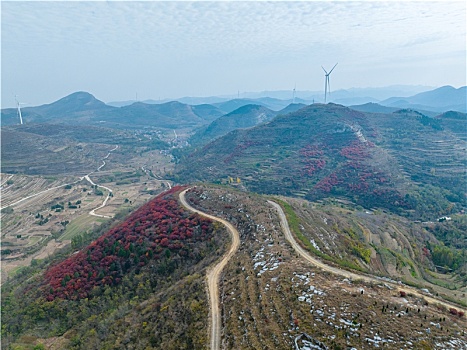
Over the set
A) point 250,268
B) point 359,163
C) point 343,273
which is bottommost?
point 359,163

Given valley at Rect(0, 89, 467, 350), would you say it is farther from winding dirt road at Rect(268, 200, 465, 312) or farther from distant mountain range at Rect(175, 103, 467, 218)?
distant mountain range at Rect(175, 103, 467, 218)

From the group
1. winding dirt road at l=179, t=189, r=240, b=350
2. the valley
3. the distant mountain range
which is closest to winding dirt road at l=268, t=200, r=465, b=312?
the valley

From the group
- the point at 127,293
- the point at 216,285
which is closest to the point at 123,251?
the point at 127,293

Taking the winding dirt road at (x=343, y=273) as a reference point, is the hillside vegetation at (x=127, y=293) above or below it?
below

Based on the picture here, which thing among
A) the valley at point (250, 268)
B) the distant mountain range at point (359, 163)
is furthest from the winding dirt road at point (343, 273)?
the distant mountain range at point (359, 163)

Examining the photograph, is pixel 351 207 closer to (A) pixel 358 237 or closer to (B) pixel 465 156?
(A) pixel 358 237

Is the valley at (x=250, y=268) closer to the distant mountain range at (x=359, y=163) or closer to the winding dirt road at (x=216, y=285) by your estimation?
the winding dirt road at (x=216, y=285)

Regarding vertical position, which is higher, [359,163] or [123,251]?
[123,251]

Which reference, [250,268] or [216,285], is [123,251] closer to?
[216,285]
